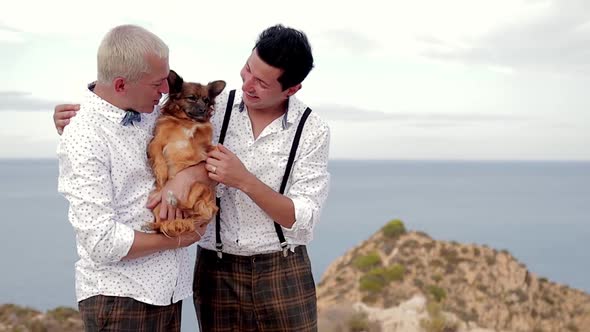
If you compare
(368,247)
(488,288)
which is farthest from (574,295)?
(368,247)

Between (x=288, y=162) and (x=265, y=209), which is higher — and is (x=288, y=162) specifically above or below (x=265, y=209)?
above

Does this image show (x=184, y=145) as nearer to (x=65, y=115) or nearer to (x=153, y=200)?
(x=153, y=200)

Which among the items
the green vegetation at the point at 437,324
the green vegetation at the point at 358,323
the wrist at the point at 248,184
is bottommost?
the green vegetation at the point at 358,323

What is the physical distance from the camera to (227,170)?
387cm

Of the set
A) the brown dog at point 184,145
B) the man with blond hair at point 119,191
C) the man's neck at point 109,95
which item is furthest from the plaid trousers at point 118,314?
the man's neck at point 109,95

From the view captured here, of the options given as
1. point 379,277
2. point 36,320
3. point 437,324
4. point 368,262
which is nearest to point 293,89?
point 437,324

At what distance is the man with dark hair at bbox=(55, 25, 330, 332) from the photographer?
13.6 feet

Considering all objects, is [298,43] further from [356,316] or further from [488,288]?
[488,288]

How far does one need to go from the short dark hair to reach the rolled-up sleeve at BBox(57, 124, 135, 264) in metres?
1.13

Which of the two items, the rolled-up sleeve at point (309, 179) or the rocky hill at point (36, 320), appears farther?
the rocky hill at point (36, 320)

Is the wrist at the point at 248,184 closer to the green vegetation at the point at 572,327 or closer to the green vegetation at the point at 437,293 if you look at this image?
the green vegetation at the point at 437,293

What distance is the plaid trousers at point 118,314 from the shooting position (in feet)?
12.4

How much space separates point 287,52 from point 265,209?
0.96 metres

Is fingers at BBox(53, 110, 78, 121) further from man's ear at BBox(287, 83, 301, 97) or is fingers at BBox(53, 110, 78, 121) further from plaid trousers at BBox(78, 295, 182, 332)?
man's ear at BBox(287, 83, 301, 97)
